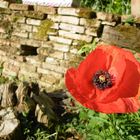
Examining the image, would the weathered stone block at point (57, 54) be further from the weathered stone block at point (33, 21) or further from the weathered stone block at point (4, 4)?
the weathered stone block at point (4, 4)

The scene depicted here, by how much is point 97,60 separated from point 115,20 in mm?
2705

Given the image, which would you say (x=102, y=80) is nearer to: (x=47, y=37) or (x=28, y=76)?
(x=47, y=37)

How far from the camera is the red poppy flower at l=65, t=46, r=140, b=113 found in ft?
4.37

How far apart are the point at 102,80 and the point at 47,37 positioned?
3.33m

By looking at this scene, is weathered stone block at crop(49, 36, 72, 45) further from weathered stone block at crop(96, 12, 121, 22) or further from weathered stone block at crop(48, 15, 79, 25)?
weathered stone block at crop(96, 12, 121, 22)

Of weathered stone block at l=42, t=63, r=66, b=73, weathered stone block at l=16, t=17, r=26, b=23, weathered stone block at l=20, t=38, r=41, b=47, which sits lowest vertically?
weathered stone block at l=42, t=63, r=66, b=73

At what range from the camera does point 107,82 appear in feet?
4.85

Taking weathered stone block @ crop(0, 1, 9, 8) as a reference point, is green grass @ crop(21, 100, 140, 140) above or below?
below

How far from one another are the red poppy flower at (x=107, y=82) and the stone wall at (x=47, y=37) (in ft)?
8.23

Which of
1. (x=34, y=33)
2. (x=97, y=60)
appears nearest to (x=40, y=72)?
(x=34, y=33)

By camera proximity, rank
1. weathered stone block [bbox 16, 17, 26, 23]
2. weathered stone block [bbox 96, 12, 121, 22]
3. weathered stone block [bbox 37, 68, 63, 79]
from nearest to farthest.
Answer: weathered stone block [bbox 96, 12, 121, 22]
weathered stone block [bbox 37, 68, 63, 79]
weathered stone block [bbox 16, 17, 26, 23]

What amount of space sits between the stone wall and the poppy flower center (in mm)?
2519

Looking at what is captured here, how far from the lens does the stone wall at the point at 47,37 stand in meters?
4.27

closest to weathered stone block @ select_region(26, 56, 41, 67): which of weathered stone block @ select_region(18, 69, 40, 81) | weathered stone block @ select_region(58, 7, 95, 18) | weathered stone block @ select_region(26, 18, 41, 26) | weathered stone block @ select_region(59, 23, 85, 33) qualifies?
weathered stone block @ select_region(18, 69, 40, 81)
